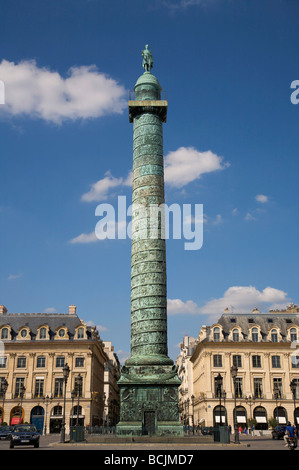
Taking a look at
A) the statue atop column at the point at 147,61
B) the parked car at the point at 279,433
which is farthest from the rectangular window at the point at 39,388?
the statue atop column at the point at 147,61

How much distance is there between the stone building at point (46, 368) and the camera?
4834 centimetres

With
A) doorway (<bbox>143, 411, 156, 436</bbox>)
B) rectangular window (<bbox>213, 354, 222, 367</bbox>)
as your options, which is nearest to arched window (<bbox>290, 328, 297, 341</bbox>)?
rectangular window (<bbox>213, 354, 222, 367</bbox>)

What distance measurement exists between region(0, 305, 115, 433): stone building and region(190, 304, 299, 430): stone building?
11304mm

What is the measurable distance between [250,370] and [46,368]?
1985 centimetres

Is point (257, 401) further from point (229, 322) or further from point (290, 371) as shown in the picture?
point (229, 322)

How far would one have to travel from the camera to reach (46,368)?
5012 centimetres

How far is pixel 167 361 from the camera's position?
83.8ft

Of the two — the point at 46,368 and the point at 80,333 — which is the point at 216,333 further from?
the point at 46,368

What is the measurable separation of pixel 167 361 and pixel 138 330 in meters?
2.18

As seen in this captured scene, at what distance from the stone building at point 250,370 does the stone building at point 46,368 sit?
37.1 ft

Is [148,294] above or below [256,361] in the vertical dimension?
above

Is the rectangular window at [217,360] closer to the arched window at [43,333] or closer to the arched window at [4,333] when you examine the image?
the arched window at [43,333]

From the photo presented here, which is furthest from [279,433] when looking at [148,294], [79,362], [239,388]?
[79,362]

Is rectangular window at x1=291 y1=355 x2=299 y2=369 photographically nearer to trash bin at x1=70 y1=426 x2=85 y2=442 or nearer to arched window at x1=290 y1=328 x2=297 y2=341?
arched window at x1=290 y1=328 x2=297 y2=341
